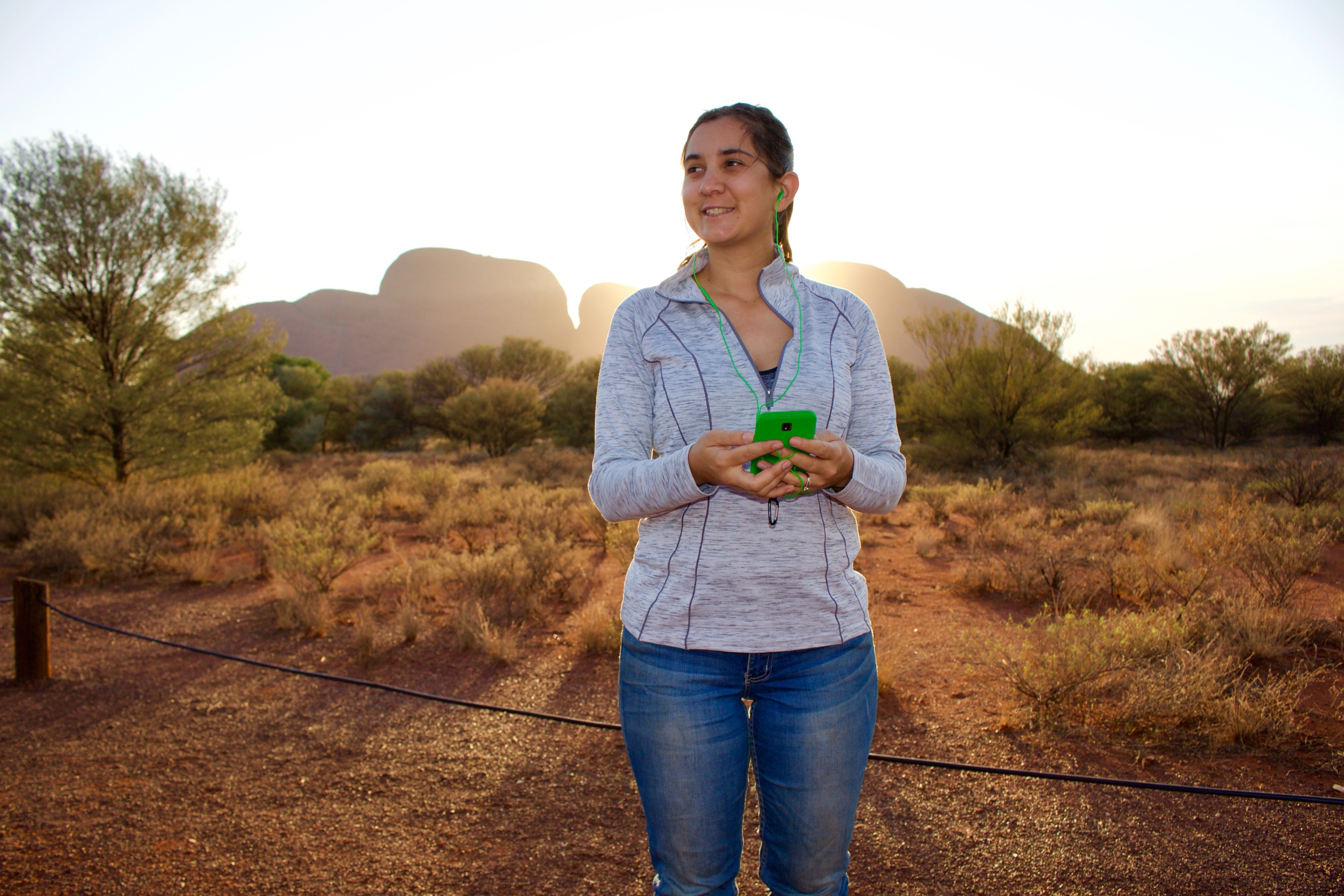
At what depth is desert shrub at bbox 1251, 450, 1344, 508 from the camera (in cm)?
959

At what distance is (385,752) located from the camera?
3.84 meters

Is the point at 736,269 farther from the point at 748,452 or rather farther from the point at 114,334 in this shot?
the point at 114,334

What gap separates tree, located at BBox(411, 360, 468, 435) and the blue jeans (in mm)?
31887

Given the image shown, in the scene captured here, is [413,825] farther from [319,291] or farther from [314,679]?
[319,291]

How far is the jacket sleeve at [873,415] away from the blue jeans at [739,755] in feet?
0.95

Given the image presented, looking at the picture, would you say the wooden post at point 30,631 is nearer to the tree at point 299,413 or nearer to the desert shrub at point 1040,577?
the desert shrub at point 1040,577

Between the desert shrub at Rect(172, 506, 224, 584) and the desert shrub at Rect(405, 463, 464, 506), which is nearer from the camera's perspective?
the desert shrub at Rect(172, 506, 224, 584)

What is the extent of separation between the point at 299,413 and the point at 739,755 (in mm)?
32932

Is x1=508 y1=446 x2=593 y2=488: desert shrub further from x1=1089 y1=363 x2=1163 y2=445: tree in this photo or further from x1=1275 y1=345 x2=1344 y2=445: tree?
x1=1275 y1=345 x2=1344 y2=445: tree

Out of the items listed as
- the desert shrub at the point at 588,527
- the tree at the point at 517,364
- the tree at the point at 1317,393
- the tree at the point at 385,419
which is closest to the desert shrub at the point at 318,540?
the desert shrub at the point at 588,527

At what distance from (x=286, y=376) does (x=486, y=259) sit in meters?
76.9

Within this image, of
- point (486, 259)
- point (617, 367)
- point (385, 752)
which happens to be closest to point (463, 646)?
point (385, 752)

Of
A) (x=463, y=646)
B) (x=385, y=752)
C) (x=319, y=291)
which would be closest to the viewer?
(x=385, y=752)

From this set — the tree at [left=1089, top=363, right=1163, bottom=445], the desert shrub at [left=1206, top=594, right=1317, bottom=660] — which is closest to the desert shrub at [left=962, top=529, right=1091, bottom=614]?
the desert shrub at [left=1206, top=594, right=1317, bottom=660]
